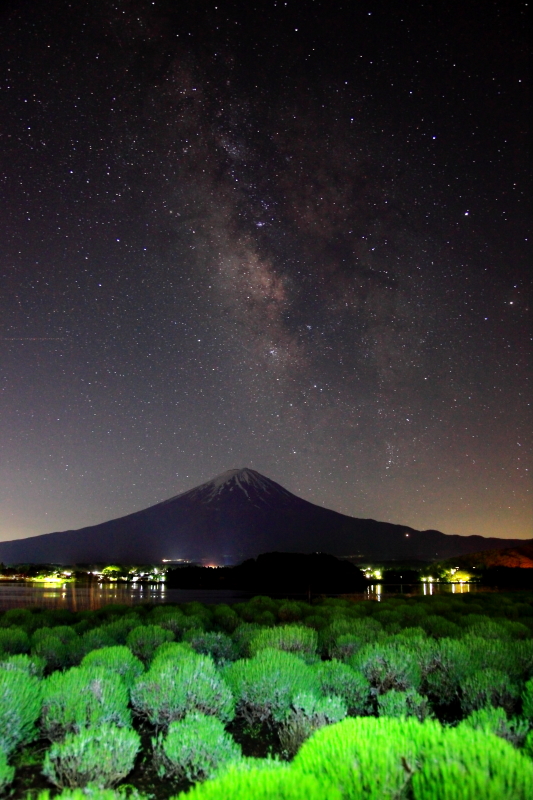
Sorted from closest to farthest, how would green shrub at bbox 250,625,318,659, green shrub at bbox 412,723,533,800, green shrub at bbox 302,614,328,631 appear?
green shrub at bbox 412,723,533,800 < green shrub at bbox 250,625,318,659 < green shrub at bbox 302,614,328,631

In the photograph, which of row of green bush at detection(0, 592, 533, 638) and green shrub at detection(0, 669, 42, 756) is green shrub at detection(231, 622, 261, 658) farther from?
green shrub at detection(0, 669, 42, 756)

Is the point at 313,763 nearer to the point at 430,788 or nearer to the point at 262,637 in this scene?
the point at 430,788

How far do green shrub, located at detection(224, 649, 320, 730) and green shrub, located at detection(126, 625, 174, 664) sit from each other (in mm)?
3370

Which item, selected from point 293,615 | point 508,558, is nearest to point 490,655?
point 293,615

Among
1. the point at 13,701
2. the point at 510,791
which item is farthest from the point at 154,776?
the point at 510,791

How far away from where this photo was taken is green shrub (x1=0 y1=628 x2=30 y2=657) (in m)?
11.1

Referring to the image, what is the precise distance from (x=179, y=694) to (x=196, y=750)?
1.74m

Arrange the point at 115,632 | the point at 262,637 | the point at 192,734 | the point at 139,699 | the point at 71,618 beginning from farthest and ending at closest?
1. the point at 71,618
2. the point at 115,632
3. the point at 262,637
4. the point at 139,699
5. the point at 192,734

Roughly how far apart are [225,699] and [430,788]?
446 cm

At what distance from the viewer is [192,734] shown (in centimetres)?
539

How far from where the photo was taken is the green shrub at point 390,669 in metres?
8.28

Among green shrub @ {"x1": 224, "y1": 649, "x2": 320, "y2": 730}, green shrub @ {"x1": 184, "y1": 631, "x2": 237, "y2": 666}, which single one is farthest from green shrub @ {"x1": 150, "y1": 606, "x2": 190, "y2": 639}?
green shrub @ {"x1": 224, "y1": 649, "x2": 320, "y2": 730}

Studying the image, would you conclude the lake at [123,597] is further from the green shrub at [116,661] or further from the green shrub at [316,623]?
the green shrub at [116,661]

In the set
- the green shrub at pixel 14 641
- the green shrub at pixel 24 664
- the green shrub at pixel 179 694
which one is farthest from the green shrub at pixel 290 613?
the green shrub at pixel 179 694
